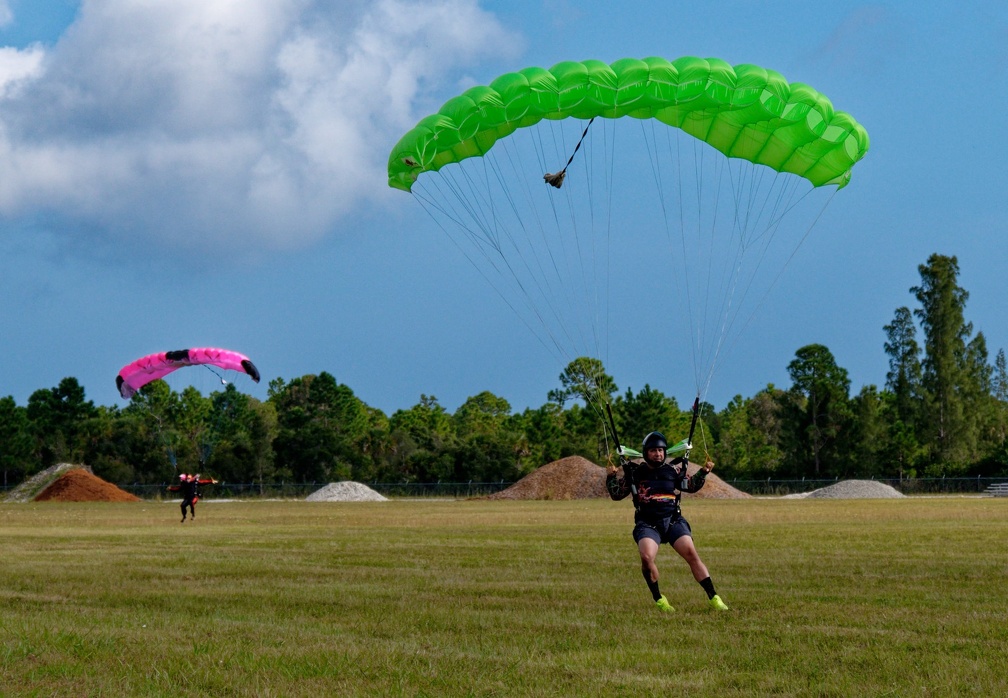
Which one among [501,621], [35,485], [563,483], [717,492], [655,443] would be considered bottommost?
[501,621]

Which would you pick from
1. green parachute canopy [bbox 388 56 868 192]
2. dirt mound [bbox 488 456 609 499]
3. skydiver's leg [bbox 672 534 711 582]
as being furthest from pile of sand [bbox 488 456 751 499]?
skydiver's leg [bbox 672 534 711 582]

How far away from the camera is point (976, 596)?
37.0 feet

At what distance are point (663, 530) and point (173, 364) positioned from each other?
31863mm

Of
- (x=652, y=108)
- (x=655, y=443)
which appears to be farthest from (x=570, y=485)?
(x=655, y=443)

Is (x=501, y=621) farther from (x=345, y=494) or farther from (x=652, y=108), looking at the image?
(x=345, y=494)

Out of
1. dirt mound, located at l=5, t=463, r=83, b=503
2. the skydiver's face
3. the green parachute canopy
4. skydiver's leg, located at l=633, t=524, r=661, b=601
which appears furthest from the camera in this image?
dirt mound, located at l=5, t=463, r=83, b=503

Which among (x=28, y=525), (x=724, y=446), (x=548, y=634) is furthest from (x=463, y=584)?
(x=724, y=446)

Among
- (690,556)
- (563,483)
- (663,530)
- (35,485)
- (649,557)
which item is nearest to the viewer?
(649,557)

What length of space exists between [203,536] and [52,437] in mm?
66541

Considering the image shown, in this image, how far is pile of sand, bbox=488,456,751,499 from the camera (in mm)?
58938

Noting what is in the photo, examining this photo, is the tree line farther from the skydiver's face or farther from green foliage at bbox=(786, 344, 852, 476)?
the skydiver's face

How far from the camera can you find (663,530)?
10.9 metres

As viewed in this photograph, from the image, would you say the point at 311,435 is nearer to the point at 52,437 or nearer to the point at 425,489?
the point at 425,489

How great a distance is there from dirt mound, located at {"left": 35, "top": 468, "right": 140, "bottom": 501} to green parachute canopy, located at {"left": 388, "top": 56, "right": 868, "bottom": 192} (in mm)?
53869
